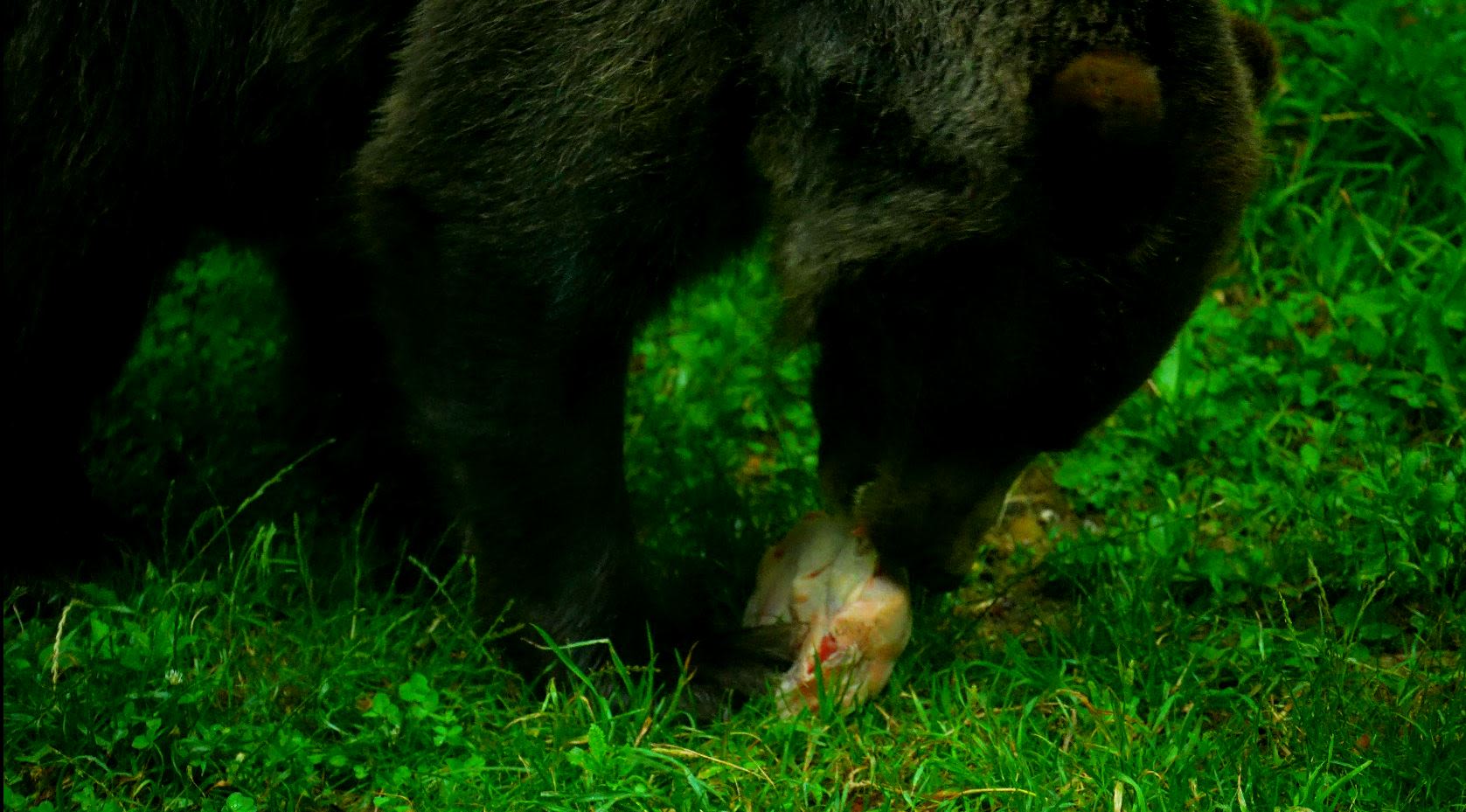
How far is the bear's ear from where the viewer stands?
3.36 m

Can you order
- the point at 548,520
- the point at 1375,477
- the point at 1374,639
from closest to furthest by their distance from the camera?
the point at 548,520 < the point at 1374,639 < the point at 1375,477

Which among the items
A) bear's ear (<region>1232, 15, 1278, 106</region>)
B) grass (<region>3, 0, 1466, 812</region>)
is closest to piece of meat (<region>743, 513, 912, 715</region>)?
grass (<region>3, 0, 1466, 812</region>)

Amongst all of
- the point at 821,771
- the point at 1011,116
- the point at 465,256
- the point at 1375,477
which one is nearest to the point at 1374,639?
the point at 1375,477

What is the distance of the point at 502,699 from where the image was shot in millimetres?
3553

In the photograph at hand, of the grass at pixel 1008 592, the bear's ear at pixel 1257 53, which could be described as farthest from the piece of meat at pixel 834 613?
the bear's ear at pixel 1257 53

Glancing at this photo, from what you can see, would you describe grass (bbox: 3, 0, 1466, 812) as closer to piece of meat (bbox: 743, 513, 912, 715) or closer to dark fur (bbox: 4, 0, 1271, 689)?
piece of meat (bbox: 743, 513, 912, 715)

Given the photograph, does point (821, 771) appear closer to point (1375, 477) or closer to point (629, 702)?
point (629, 702)

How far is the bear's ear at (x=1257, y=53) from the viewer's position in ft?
11.0

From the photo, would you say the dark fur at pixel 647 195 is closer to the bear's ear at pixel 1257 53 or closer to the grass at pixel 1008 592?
the bear's ear at pixel 1257 53

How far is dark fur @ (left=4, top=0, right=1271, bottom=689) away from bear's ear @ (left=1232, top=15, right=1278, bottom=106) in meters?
0.14

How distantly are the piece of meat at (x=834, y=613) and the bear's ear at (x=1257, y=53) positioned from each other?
1.31m

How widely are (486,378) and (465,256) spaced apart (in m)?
0.27

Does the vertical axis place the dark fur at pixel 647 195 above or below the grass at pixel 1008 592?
above

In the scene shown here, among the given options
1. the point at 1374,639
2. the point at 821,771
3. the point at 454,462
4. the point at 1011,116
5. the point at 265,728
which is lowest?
the point at 1374,639
